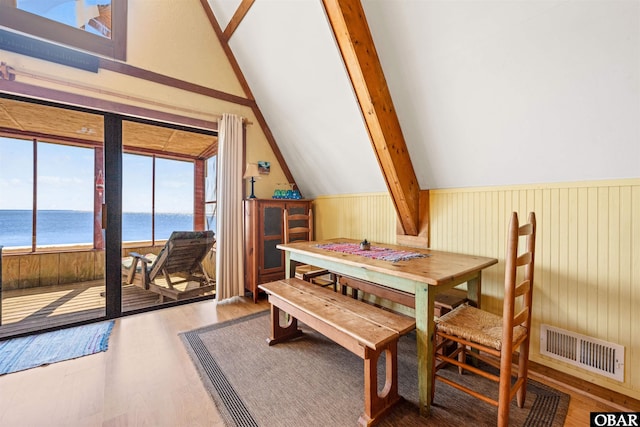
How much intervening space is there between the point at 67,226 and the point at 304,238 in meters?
2.46

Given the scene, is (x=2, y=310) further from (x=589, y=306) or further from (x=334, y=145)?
(x=589, y=306)

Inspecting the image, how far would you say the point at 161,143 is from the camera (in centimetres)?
294

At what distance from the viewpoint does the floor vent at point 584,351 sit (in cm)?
151

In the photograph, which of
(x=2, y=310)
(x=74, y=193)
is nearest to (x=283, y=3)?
(x=74, y=193)

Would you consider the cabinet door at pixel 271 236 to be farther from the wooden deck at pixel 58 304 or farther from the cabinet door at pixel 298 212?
the wooden deck at pixel 58 304

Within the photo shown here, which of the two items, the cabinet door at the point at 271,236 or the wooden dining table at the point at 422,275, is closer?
the wooden dining table at the point at 422,275

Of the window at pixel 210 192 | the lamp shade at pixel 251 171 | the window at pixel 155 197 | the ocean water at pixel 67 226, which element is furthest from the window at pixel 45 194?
the lamp shade at pixel 251 171

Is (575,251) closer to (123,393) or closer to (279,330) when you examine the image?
(279,330)

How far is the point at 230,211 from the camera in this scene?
10.1ft

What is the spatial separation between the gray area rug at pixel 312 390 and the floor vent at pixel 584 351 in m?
0.25

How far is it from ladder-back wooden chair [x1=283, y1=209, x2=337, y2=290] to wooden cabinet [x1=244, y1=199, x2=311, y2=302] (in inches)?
6.6

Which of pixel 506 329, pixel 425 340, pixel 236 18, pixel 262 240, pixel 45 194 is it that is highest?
pixel 236 18

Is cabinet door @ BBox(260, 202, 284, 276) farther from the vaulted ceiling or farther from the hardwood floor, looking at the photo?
the hardwood floor

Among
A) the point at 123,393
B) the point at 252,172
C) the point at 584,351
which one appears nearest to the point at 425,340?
the point at 584,351
